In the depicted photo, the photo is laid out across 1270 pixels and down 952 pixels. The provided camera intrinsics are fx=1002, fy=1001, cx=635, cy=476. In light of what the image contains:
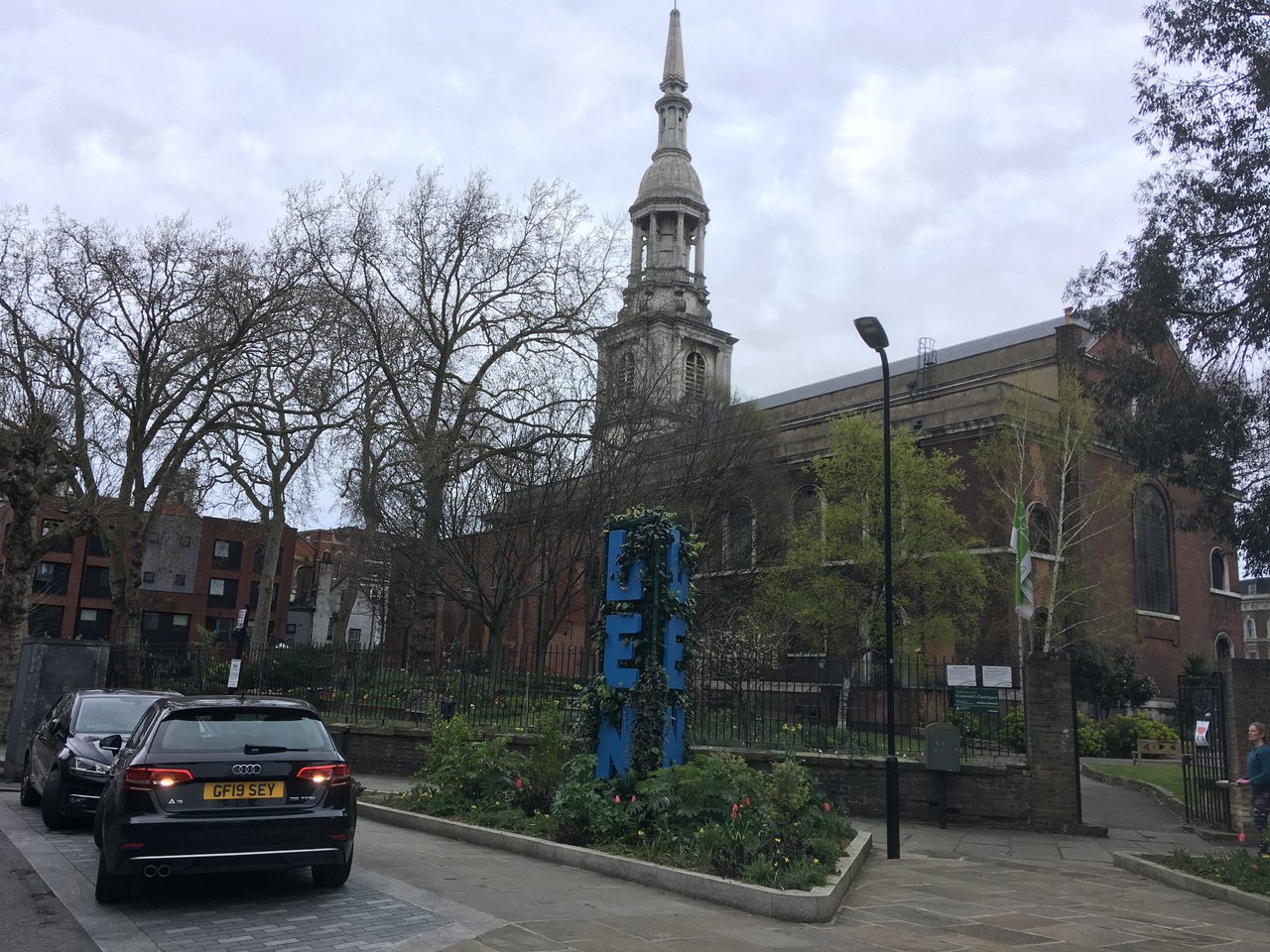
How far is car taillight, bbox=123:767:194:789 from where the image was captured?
276 inches

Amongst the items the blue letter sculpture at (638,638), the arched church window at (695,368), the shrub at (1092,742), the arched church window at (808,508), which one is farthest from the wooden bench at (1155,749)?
the arched church window at (695,368)

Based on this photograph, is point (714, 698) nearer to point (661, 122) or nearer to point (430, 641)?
point (430, 641)

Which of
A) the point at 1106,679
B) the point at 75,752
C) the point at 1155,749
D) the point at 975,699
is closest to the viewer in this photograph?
the point at 75,752

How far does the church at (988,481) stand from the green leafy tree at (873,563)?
265 cm

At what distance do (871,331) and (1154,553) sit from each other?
123 feet

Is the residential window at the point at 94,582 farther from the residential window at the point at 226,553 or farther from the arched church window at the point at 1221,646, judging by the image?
the arched church window at the point at 1221,646

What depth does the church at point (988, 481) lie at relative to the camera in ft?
108

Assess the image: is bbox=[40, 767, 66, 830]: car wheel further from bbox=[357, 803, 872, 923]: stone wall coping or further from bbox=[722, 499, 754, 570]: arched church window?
bbox=[722, 499, 754, 570]: arched church window

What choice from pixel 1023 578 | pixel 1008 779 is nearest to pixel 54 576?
pixel 1023 578

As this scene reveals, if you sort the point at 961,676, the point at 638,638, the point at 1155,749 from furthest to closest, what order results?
1. the point at 1155,749
2. the point at 961,676
3. the point at 638,638

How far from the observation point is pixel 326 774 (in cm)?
758

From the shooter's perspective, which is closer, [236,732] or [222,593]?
[236,732]

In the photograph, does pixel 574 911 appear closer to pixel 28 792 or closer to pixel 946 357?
pixel 28 792

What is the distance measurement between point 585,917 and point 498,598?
71.6 feet
